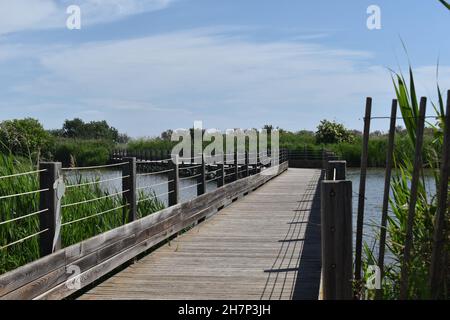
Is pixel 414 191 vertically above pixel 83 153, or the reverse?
pixel 414 191

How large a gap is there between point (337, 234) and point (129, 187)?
151 inches

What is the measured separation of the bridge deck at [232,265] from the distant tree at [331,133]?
3840cm

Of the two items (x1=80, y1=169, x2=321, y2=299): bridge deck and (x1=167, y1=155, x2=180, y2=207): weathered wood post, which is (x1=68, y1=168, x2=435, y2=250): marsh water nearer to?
(x1=167, y1=155, x2=180, y2=207): weathered wood post

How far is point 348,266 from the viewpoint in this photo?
3857 mm

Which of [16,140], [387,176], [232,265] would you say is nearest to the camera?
[387,176]

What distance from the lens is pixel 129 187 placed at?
7176 mm

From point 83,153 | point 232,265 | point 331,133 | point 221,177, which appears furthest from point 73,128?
point 232,265

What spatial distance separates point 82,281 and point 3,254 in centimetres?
73

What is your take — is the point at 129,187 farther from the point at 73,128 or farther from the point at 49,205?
the point at 73,128

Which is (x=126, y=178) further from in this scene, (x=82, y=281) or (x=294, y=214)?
(x=294, y=214)

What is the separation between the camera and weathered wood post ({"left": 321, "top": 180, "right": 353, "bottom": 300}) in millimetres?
3717

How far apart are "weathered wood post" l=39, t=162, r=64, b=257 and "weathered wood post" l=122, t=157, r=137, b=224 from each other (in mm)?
1819

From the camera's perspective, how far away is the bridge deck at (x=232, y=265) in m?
5.66
